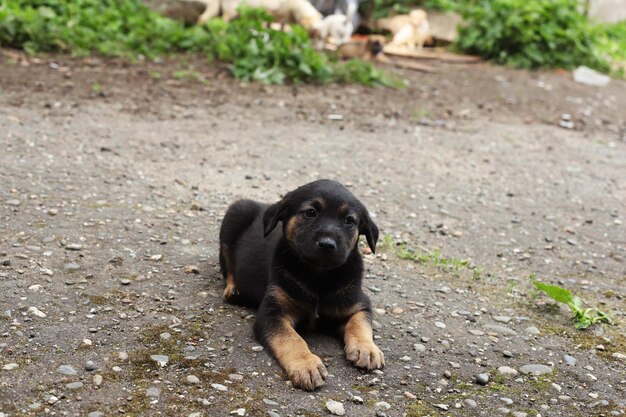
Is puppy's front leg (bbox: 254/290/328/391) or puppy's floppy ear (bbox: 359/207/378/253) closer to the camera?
puppy's front leg (bbox: 254/290/328/391)

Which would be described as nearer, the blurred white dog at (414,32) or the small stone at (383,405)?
the small stone at (383,405)

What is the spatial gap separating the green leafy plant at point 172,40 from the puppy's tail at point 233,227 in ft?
19.9

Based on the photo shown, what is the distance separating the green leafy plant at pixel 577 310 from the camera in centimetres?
563

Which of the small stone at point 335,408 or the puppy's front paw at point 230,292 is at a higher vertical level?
the small stone at point 335,408

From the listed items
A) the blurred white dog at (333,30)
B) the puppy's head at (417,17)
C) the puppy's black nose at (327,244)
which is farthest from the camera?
the puppy's head at (417,17)

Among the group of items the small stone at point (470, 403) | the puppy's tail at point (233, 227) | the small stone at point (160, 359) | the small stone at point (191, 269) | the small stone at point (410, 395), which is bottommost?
the small stone at point (191, 269)

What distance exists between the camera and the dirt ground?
4379 mm

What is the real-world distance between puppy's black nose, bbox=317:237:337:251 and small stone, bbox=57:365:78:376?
1454 mm

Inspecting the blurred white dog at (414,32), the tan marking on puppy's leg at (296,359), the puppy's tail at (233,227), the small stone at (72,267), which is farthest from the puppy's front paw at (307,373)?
the blurred white dog at (414,32)

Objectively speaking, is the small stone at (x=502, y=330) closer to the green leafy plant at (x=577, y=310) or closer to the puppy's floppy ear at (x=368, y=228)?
the green leafy plant at (x=577, y=310)

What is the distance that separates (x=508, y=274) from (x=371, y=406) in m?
2.81

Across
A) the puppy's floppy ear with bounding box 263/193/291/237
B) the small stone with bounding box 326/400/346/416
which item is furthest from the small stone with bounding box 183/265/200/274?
the small stone with bounding box 326/400/346/416

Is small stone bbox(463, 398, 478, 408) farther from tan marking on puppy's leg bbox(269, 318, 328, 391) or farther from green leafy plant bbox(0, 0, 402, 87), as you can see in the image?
green leafy plant bbox(0, 0, 402, 87)

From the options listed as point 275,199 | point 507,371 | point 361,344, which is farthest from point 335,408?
point 275,199
